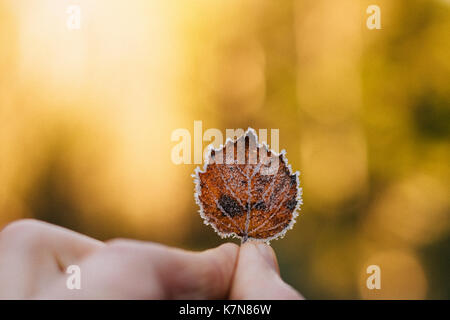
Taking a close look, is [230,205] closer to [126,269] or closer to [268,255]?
[268,255]

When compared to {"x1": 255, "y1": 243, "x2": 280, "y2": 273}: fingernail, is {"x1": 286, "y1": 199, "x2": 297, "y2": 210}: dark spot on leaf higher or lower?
higher

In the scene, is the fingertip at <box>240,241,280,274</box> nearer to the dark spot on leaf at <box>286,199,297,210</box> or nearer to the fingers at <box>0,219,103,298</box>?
the dark spot on leaf at <box>286,199,297,210</box>

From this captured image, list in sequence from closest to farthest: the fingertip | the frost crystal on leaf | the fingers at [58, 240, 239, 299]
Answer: the fingers at [58, 240, 239, 299] → the fingertip → the frost crystal on leaf

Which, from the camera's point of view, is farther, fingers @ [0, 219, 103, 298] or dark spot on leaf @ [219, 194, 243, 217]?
dark spot on leaf @ [219, 194, 243, 217]

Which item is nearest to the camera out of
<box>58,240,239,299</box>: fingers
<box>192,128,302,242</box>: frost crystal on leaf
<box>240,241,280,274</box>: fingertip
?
<box>58,240,239,299</box>: fingers

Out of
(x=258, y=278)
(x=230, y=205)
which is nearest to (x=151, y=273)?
(x=258, y=278)

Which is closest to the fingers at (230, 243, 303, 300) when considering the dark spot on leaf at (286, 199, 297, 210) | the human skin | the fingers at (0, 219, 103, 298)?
the human skin

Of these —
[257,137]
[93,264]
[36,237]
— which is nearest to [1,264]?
[36,237]

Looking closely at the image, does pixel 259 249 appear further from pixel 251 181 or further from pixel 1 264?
pixel 1 264
